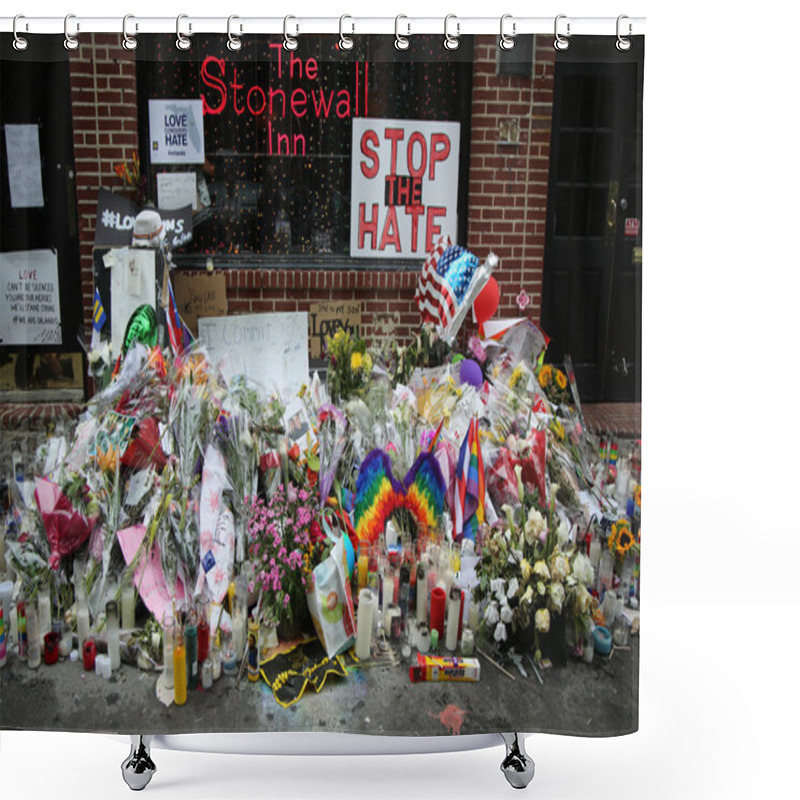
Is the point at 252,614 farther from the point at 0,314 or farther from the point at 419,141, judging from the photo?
the point at 419,141

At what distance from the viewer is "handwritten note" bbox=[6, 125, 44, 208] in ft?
7.59

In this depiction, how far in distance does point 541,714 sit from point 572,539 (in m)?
0.50

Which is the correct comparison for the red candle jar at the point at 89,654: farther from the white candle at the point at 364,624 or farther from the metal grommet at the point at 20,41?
the metal grommet at the point at 20,41

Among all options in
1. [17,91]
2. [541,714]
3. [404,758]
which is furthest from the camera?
[404,758]

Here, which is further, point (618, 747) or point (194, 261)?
point (618, 747)

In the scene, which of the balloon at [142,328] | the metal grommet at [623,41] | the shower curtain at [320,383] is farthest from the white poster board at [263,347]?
the metal grommet at [623,41]

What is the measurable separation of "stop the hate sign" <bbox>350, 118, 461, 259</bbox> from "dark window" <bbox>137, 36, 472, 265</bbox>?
3 cm

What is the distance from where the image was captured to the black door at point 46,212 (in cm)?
230

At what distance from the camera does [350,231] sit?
2346 mm

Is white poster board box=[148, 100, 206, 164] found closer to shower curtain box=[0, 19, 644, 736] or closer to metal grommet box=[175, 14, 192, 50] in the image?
shower curtain box=[0, 19, 644, 736]

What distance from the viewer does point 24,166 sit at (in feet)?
7.64

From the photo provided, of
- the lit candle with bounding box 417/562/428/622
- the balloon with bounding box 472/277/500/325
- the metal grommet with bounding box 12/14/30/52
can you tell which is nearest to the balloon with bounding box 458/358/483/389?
the balloon with bounding box 472/277/500/325

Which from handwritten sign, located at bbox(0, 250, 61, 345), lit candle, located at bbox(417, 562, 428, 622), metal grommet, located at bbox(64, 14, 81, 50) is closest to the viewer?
metal grommet, located at bbox(64, 14, 81, 50)

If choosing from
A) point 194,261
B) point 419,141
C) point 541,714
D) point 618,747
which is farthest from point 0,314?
point 618,747
